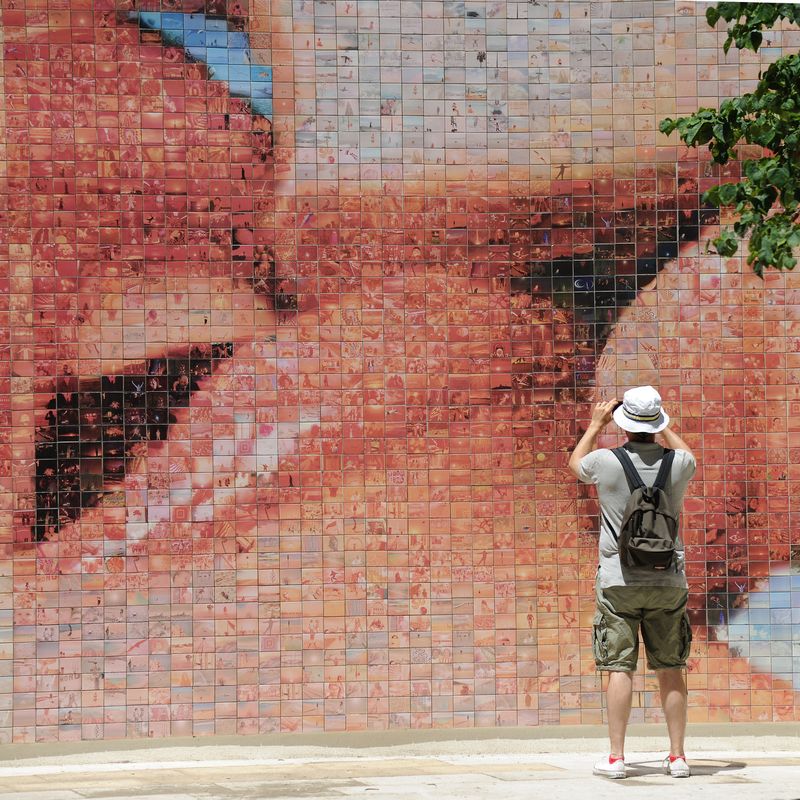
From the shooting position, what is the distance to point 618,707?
6051 millimetres

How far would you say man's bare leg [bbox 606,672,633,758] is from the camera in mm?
6055

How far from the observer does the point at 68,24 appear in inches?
277

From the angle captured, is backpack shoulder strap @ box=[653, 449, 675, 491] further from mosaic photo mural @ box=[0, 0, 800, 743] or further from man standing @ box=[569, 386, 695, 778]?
→ mosaic photo mural @ box=[0, 0, 800, 743]

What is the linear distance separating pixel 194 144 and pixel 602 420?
8.58ft

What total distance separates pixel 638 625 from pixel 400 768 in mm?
1402

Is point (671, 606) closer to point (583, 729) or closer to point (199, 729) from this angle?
Answer: point (583, 729)

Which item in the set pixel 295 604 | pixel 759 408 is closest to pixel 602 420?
pixel 759 408

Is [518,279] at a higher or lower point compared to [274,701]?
higher

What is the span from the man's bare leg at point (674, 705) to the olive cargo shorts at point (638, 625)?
0.06m

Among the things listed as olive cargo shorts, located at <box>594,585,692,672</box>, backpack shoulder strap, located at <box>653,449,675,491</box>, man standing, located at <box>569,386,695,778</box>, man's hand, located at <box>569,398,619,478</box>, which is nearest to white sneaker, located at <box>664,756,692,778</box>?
man standing, located at <box>569,386,695,778</box>

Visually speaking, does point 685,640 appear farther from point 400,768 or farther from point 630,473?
point 400,768

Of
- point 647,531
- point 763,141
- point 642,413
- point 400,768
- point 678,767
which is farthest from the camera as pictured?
point 400,768

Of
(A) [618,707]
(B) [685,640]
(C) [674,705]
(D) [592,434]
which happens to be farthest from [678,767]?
(D) [592,434]

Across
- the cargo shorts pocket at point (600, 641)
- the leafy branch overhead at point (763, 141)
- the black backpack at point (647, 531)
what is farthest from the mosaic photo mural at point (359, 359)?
the leafy branch overhead at point (763, 141)
